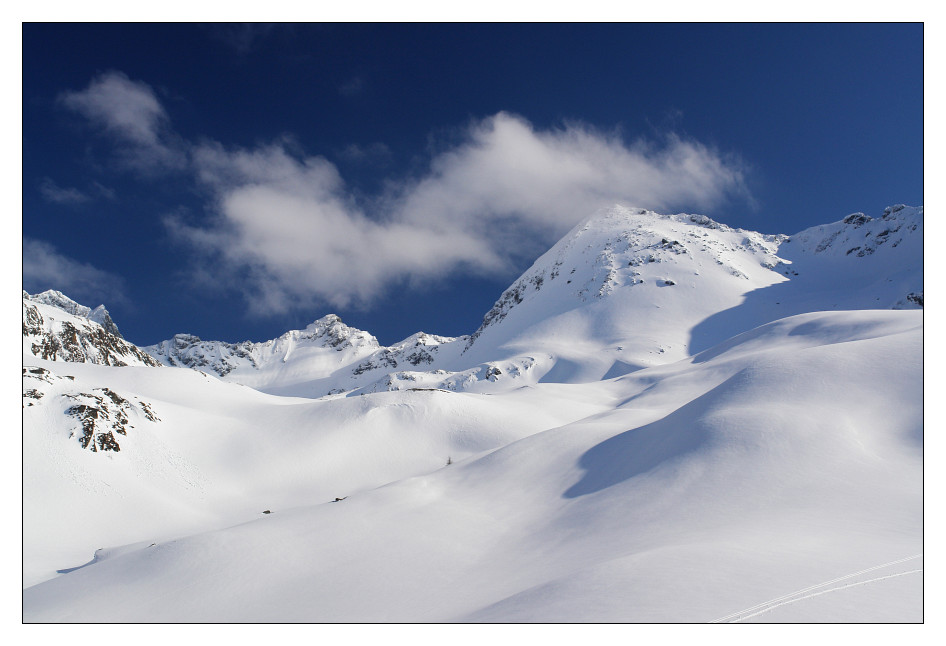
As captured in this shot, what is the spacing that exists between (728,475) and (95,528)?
33795 mm

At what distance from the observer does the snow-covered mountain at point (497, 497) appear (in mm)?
11469

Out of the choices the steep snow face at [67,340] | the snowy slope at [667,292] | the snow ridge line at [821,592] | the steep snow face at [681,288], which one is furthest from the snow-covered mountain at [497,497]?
the steep snow face at [67,340]

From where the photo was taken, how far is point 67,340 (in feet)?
346

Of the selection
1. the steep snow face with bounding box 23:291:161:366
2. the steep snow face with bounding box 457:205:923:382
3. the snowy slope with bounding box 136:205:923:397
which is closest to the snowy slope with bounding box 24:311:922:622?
the snowy slope with bounding box 136:205:923:397

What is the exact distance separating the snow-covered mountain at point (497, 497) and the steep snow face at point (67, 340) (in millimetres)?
58445

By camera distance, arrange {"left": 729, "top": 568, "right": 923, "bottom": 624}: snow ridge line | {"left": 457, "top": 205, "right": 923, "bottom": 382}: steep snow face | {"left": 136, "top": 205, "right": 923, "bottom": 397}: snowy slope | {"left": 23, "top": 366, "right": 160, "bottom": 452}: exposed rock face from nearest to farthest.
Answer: {"left": 729, "top": 568, "right": 923, "bottom": 624}: snow ridge line, {"left": 23, "top": 366, "right": 160, "bottom": 452}: exposed rock face, {"left": 136, "top": 205, "right": 923, "bottom": 397}: snowy slope, {"left": 457, "top": 205, "right": 923, "bottom": 382}: steep snow face

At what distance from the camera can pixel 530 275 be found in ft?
650

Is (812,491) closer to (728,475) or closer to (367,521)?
(728,475)

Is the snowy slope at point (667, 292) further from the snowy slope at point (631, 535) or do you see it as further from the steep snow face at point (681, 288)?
the snowy slope at point (631, 535)

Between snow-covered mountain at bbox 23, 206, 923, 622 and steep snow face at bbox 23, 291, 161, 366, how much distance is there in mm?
58445

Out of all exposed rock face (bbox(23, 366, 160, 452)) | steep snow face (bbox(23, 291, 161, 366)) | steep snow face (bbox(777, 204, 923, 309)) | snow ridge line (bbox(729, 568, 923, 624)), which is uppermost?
steep snow face (bbox(777, 204, 923, 309))

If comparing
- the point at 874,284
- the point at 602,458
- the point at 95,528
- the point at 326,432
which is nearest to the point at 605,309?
the point at 874,284

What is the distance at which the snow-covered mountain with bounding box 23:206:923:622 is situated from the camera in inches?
452

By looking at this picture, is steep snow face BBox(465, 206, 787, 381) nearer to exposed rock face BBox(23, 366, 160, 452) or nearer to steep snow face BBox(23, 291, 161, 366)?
exposed rock face BBox(23, 366, 160, 452)
